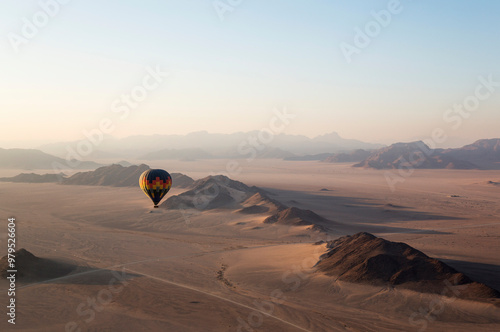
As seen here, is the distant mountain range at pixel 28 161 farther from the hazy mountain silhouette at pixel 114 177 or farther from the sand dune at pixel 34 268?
the sand dune at pixel 34 268

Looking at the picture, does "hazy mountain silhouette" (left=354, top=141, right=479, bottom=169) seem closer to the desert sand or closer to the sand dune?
the desert sand

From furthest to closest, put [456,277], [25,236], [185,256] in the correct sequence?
[25,236]
[185,256]
[456,277]

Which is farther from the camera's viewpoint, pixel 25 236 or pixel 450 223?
pixel 450 223

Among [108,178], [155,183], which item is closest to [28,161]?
[108,178]

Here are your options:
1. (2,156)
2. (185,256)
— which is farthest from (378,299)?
(2,156)

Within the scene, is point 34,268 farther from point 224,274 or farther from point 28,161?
point 28,161

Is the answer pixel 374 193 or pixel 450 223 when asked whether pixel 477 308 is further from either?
pixel 374 193

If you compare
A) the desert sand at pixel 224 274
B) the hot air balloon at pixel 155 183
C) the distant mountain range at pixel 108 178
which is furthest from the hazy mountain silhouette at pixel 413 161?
the hot air balloon at pixel 155 183

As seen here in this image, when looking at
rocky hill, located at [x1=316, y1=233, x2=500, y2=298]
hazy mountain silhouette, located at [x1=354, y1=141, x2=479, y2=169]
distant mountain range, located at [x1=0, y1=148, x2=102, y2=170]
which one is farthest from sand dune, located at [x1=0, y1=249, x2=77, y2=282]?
hazy mountain silhouette, located at [x1=354, y1=141, x2=479, y2=169]
